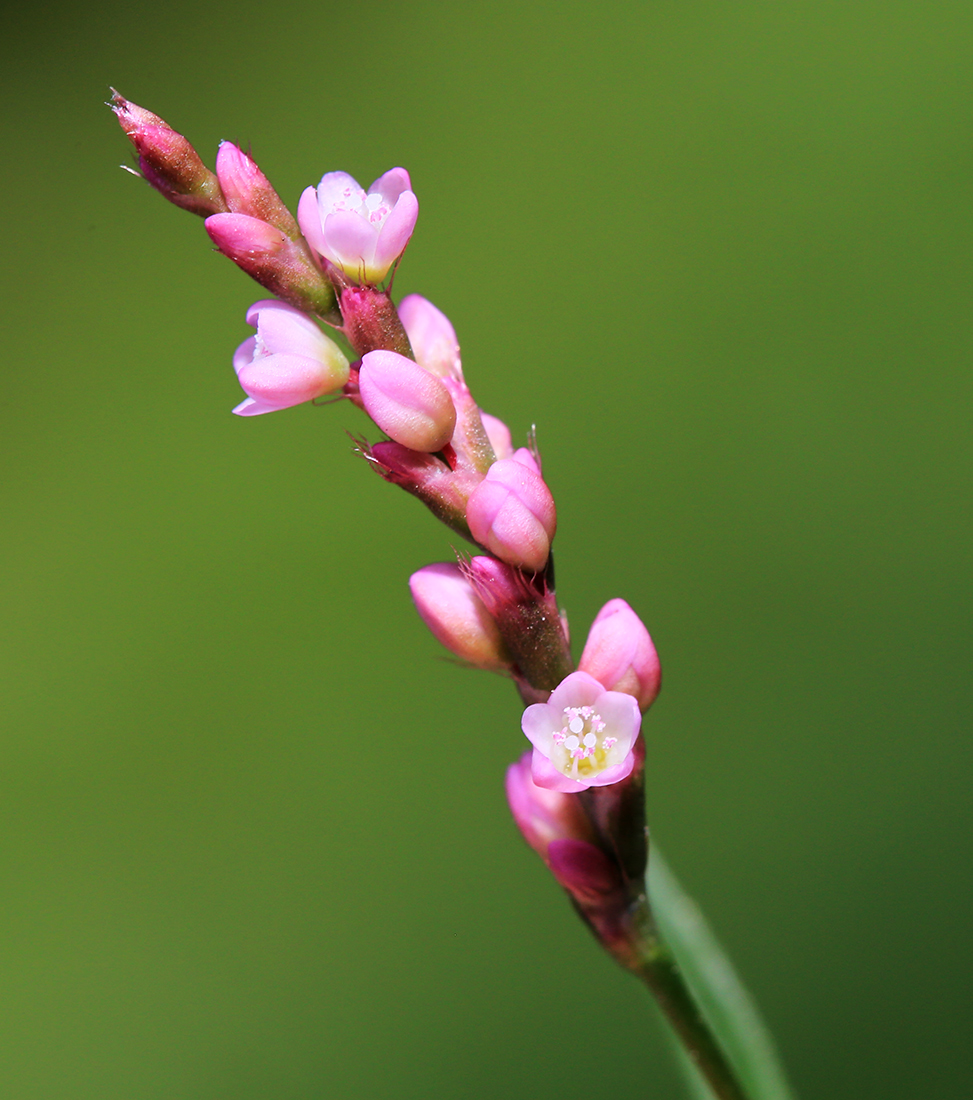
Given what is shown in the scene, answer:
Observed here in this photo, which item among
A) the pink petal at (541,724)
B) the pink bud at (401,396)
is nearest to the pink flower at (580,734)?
the pink petal at (541,724)

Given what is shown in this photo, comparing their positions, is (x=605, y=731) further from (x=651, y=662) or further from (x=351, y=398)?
(x=351, y=398)

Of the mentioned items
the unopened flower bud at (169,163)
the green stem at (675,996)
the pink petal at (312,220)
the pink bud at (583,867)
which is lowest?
the green stem at (675,996)

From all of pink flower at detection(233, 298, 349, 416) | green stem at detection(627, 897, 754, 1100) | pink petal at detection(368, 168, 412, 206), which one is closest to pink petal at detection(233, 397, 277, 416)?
pink flower at detection(233, 298, 349, 416)

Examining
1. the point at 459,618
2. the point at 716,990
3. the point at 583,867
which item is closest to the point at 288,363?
the point at 459,618

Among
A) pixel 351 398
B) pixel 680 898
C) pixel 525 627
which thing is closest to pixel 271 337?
A: pixel 351 398

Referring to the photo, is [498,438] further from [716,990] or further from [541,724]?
[716,990]

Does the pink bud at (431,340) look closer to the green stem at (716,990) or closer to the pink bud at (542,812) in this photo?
the pink bud at (542,812)

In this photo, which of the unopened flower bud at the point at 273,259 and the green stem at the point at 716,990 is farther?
the green stem at the point at 716,990
